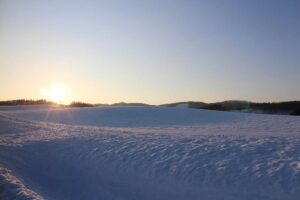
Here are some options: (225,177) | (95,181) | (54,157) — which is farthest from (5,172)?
(225,177)

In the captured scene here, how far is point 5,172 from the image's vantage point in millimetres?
15188

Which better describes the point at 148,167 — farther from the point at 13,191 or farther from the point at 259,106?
the point at 259,106

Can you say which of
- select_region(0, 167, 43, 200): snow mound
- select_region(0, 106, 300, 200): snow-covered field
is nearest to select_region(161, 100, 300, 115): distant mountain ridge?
select_region(0, 106, 300, 200): snow-covered field

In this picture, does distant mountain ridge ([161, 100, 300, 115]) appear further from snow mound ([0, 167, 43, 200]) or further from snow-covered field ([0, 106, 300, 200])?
snow mound ([0, 167, 43, 200])

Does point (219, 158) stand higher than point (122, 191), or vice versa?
point (219, 158)

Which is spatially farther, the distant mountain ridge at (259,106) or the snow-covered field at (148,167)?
Result: the distant mountain ridge at (259,106)

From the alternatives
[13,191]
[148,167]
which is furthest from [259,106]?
[13,191]

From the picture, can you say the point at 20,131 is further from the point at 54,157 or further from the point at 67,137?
the point at 54,157

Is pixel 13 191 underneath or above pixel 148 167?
underneath

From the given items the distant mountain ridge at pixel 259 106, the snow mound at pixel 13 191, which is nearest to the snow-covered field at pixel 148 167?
the snow mound at pixel 13 191

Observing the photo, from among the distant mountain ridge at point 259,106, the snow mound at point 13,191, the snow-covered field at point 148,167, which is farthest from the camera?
the distant mountain ridge at point 259,106

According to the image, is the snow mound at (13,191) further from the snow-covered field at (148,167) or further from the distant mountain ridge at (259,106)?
the distant mountain ridge at (259,106)

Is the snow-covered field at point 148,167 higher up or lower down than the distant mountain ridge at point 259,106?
lower down

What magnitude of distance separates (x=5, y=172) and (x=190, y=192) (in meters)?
6.58
